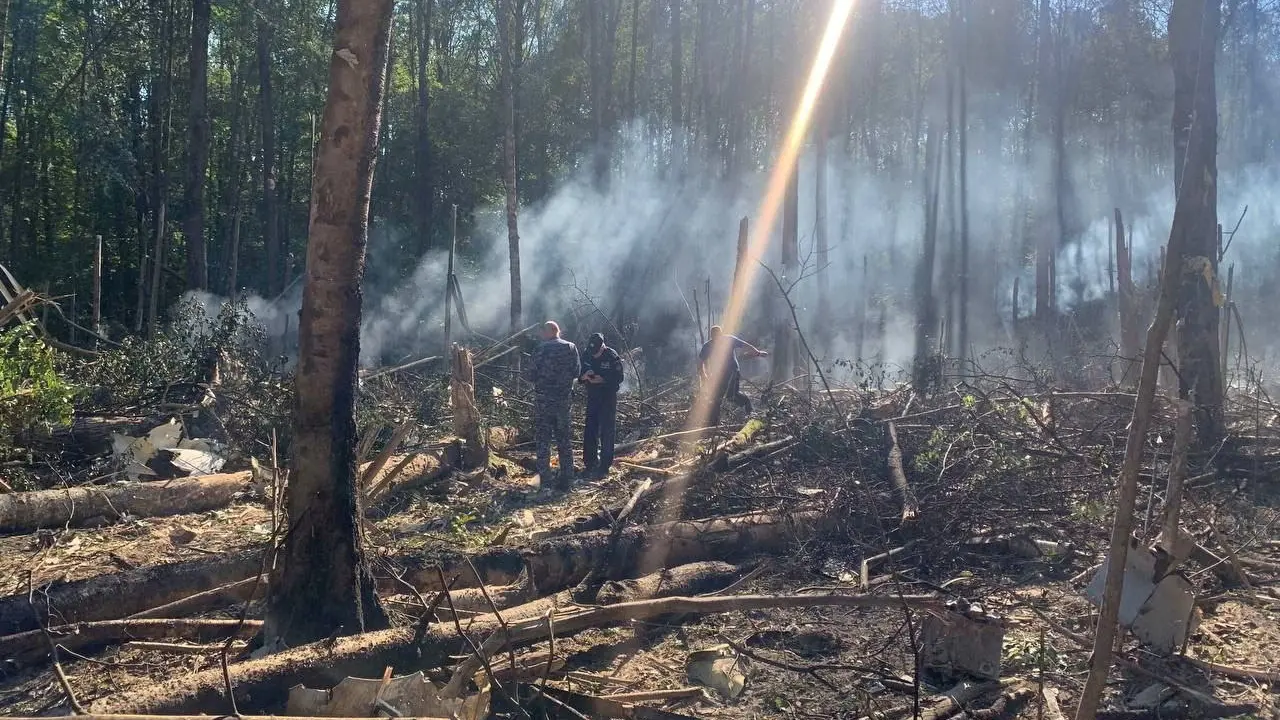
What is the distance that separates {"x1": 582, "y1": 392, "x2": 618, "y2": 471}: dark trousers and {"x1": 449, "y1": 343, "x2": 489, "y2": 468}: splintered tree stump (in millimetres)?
1158

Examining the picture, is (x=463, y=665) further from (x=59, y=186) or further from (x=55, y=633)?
(x=59, y=186)

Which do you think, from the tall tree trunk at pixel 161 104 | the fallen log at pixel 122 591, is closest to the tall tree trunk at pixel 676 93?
the tall tree trunk at pixel 161 104

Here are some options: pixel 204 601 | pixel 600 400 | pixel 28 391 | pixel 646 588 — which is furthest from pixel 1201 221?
pixel 28 391

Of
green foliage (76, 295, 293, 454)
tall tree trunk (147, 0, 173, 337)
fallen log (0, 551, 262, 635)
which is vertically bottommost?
fallen log (0, 551, 262, 635)

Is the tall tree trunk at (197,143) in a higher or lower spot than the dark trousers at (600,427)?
higher

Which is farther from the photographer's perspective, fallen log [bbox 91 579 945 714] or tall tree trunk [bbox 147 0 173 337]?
tall tree trunk [bbox 147 0 173 337]

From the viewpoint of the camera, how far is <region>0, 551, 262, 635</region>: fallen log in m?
5.11

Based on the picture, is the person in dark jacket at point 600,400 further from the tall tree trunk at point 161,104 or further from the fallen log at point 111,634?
the tall tree trunk at point 161,104

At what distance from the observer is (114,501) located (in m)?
8.06

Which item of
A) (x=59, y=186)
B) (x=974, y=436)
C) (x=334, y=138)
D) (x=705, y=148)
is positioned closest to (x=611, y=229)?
(x=705, y=148)

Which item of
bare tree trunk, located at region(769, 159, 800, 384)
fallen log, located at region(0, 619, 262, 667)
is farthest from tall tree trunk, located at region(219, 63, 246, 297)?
fallen log, located at region(0, 619, 262, 667)

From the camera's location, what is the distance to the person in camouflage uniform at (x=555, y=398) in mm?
9984

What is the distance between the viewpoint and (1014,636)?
5332 mm

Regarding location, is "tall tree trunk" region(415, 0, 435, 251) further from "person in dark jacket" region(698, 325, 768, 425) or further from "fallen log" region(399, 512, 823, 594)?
"fallen log" region(399, 512, 823, 594)
